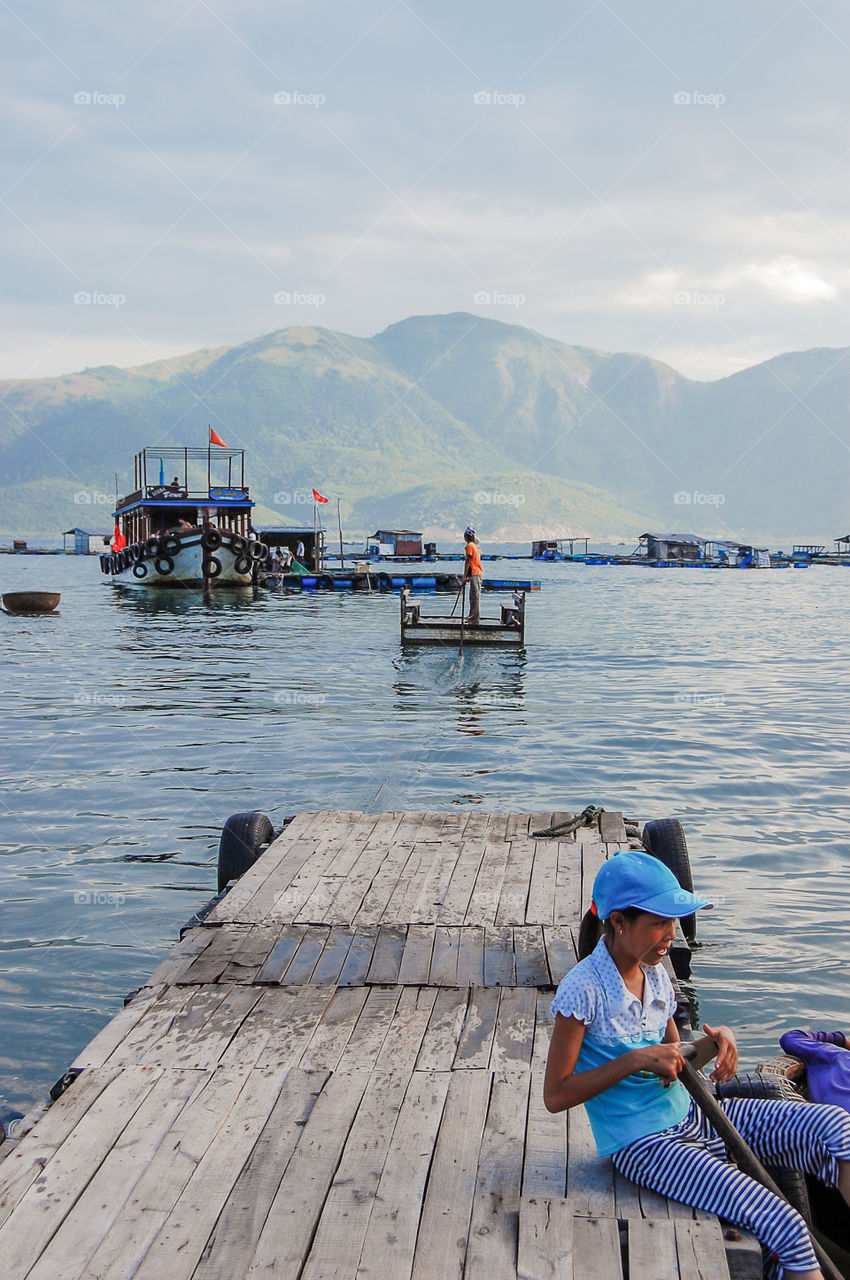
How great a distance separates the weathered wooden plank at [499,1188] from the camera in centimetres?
317

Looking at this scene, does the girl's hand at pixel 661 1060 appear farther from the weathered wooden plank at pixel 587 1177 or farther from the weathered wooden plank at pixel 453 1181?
the weathered wooden plank at pixel 453 1181

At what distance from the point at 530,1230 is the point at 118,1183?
1.36 meters

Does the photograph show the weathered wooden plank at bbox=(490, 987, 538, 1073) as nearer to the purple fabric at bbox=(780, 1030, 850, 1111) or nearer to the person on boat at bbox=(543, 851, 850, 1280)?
the person on boat at bbox=(543, 851, 850, 1280)

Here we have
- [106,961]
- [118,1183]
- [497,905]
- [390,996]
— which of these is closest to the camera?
[118,1183]

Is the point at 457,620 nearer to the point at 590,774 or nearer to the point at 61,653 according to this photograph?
the point at 61,653

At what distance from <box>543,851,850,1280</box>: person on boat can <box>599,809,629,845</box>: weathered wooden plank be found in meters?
3.85

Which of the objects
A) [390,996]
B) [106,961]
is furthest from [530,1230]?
[106,961]

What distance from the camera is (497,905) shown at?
622 centimetres

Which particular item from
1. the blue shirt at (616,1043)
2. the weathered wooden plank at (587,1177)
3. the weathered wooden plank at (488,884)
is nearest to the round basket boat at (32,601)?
the weathered wooden plank at (488,884)

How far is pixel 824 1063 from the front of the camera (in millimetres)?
4629

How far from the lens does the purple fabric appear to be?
14.9 ft

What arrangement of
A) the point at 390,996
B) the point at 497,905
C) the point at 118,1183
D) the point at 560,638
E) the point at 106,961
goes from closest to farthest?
the point at 118,1183
the point at 390,996
the point at 497,905
the point at 106,961
the point at 560,638

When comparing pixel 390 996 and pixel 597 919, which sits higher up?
pixel 597 919

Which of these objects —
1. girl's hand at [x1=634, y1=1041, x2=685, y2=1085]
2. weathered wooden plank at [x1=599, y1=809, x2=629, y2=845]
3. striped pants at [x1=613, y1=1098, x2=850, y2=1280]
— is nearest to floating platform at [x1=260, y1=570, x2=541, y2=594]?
weathered wooden plank at [x1=599, y1=809, x2=629, y2=845]
